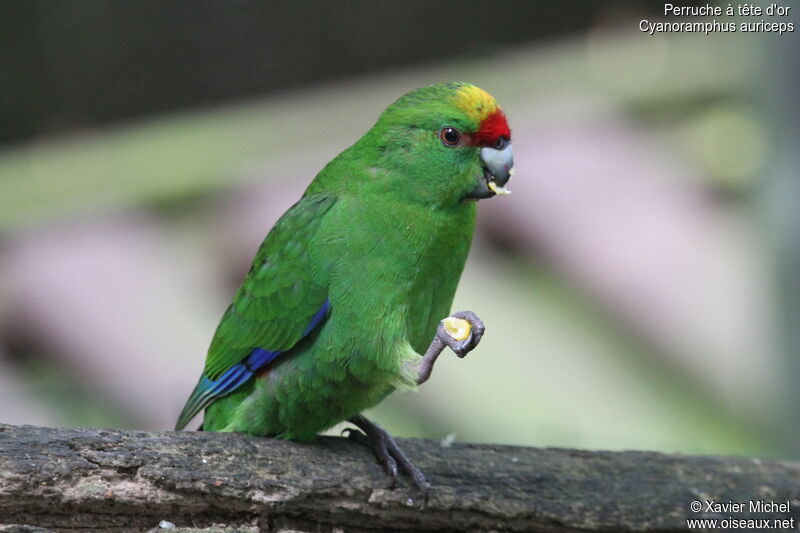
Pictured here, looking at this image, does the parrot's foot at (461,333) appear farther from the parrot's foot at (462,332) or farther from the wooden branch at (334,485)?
the wooden branch at (334,485)

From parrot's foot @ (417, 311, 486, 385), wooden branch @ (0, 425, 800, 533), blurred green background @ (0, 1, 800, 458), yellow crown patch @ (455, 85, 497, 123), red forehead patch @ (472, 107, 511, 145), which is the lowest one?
wooden branch @ (0, 425, 800, 533)

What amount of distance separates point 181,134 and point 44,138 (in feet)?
1.98

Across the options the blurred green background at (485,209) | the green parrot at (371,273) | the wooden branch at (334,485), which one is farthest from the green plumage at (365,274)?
the blurred green background at (485,209)

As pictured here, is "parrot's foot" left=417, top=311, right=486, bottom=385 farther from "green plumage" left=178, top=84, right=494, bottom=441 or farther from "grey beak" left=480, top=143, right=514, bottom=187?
"grey beak" left=480, top=143, right=514, bottom=187

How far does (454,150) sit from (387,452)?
0.83 meters

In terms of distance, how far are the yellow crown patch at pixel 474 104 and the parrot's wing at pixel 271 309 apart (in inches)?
17.4

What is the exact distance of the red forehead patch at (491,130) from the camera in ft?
9.02

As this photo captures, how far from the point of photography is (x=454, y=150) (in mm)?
2762

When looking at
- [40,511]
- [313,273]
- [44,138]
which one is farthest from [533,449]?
[44,138]

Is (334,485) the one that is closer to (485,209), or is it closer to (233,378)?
(233,378)

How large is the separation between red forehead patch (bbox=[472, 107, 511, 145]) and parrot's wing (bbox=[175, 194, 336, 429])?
438mm

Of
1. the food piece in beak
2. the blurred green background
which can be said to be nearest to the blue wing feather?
the food piece in beak

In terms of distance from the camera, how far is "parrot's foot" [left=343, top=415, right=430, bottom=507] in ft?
8.55

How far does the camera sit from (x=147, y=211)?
461cm
